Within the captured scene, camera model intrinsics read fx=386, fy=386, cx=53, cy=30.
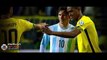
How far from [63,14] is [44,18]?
0.26m

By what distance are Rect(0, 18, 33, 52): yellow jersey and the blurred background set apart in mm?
60

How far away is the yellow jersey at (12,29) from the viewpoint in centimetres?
514

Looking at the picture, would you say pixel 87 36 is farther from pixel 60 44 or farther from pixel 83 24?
pixel 60 44

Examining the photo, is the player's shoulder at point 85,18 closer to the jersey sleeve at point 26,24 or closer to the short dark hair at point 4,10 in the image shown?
the jersey sleeve at point 26,24

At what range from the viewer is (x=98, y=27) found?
5125 mm

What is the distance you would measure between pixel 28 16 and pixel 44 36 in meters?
0.34

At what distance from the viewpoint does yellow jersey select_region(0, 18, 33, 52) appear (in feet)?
16.9

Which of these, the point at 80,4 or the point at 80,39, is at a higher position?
the point at 80,4

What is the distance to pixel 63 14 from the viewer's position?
16.9 feet

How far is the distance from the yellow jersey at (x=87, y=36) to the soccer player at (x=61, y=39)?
11 centimetres
